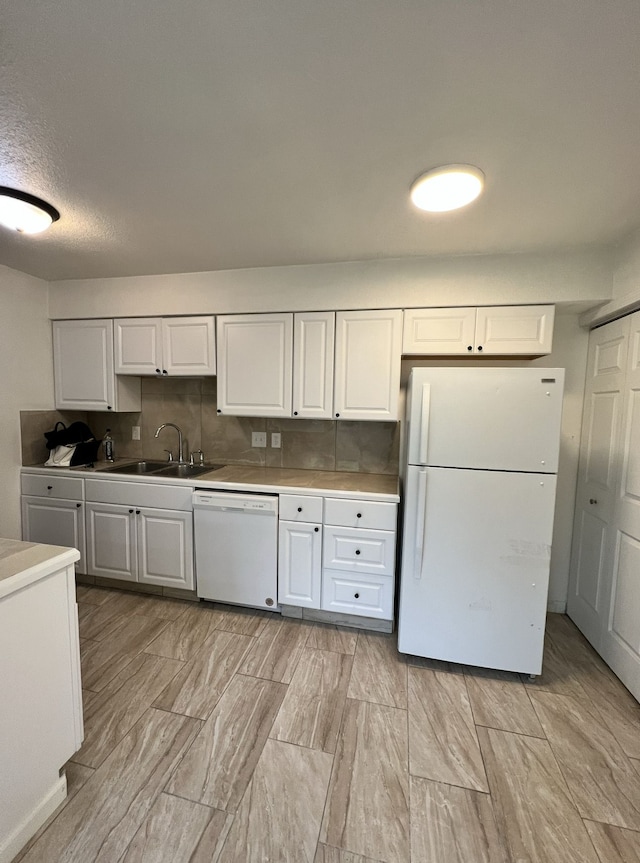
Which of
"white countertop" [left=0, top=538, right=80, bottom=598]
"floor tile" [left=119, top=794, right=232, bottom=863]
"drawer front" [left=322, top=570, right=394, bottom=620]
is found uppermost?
"white countertop" [left=0, top=538, right=80, bottom=598]

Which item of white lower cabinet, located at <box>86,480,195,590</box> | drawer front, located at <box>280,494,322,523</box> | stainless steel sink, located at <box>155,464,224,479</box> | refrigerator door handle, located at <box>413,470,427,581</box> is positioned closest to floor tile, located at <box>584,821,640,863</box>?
refrigerator door handle, located at <box>413,470,427,581</box>

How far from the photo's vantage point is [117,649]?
200cm

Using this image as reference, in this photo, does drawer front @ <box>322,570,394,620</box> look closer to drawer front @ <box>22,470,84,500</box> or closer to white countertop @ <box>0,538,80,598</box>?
white countertop @ <box>0,538,80,598</box>

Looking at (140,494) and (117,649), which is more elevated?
(140,494)

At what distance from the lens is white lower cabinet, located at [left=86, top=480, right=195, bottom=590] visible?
7.91ft

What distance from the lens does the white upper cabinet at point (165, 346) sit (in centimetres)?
252

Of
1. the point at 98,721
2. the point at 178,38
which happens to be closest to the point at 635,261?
the point at 178,38

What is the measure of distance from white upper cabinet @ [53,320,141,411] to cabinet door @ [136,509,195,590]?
100 centimetres

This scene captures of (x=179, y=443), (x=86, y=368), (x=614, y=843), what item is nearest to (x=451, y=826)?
(x=614, y=843)

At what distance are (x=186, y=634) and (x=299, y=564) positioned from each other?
790 millimetres

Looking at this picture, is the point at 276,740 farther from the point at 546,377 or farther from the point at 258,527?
the point at 546,377

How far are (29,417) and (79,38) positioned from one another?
259cm

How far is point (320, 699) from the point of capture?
1687 mm

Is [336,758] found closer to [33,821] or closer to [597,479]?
[33,821]
